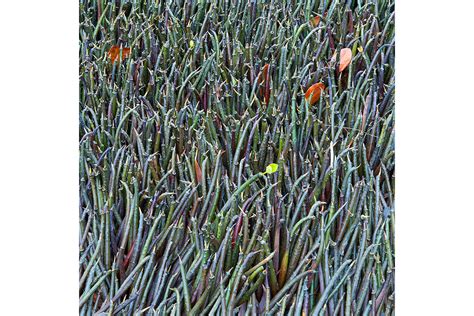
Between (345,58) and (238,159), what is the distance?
18.6 inches

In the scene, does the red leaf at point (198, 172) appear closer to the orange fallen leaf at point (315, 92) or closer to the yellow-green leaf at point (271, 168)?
the yellow-green leaf at point (271, 168)

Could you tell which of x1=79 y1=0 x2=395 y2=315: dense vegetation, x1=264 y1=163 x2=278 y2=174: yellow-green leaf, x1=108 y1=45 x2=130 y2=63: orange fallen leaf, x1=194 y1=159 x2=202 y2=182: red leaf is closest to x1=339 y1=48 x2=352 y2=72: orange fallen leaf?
x1=79 y1=0 x2=395 y2=315: dense vegetation

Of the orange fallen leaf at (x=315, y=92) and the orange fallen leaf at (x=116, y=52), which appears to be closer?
the orange fallen leaf at (x=315, y=92)

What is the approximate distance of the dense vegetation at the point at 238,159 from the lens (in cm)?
230

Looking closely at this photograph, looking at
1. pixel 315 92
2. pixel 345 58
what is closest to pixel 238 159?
pixel 315 92

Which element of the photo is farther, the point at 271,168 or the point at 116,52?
the point at 116,52

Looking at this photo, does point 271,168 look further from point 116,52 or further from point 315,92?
point 116,52

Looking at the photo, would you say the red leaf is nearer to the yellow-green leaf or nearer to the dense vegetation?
the dense vegetation

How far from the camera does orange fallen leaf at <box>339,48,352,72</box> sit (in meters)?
2.39

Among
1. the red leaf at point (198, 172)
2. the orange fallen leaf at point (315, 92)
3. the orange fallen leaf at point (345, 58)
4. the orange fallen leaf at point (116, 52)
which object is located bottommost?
the red leaf at point (198, 172)

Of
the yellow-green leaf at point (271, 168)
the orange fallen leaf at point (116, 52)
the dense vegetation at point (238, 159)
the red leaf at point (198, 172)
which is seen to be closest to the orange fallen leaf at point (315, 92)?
the dense vegetation at point (238, 159)

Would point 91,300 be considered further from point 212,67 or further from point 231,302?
point 212,67

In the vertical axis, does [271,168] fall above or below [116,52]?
below

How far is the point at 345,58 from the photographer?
2398 millimetres
